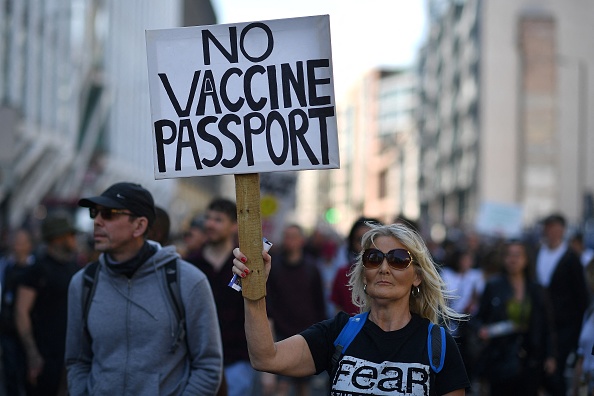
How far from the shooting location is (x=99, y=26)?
5356 cm

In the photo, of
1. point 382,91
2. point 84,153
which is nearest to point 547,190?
point 84,153

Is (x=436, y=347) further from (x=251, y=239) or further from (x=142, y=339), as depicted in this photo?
(x=142, y=339)

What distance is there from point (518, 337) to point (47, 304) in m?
3.74

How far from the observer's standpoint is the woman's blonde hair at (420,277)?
162 inches

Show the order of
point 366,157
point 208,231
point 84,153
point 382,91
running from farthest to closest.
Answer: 1. point 366,157
2. point 382,91
3. point 84,153
4. point 208,231

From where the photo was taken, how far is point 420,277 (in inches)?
165

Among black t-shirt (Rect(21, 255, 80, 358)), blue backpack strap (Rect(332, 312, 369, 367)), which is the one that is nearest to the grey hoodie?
blue backpack strap (Rect(332, 312, 369, 367))

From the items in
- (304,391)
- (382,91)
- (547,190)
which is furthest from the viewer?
(382,91)

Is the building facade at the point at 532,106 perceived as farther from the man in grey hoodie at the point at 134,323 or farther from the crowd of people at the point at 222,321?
the man in grey hoodie at the point at 134,323

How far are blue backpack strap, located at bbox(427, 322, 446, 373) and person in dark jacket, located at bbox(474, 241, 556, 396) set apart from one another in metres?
4.47

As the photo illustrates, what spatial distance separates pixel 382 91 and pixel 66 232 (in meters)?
119

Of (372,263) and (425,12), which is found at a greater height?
(425,12)

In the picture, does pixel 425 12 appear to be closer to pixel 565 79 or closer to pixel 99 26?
pixel 565 79

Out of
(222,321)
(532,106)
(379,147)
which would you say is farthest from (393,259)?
(379,147)
